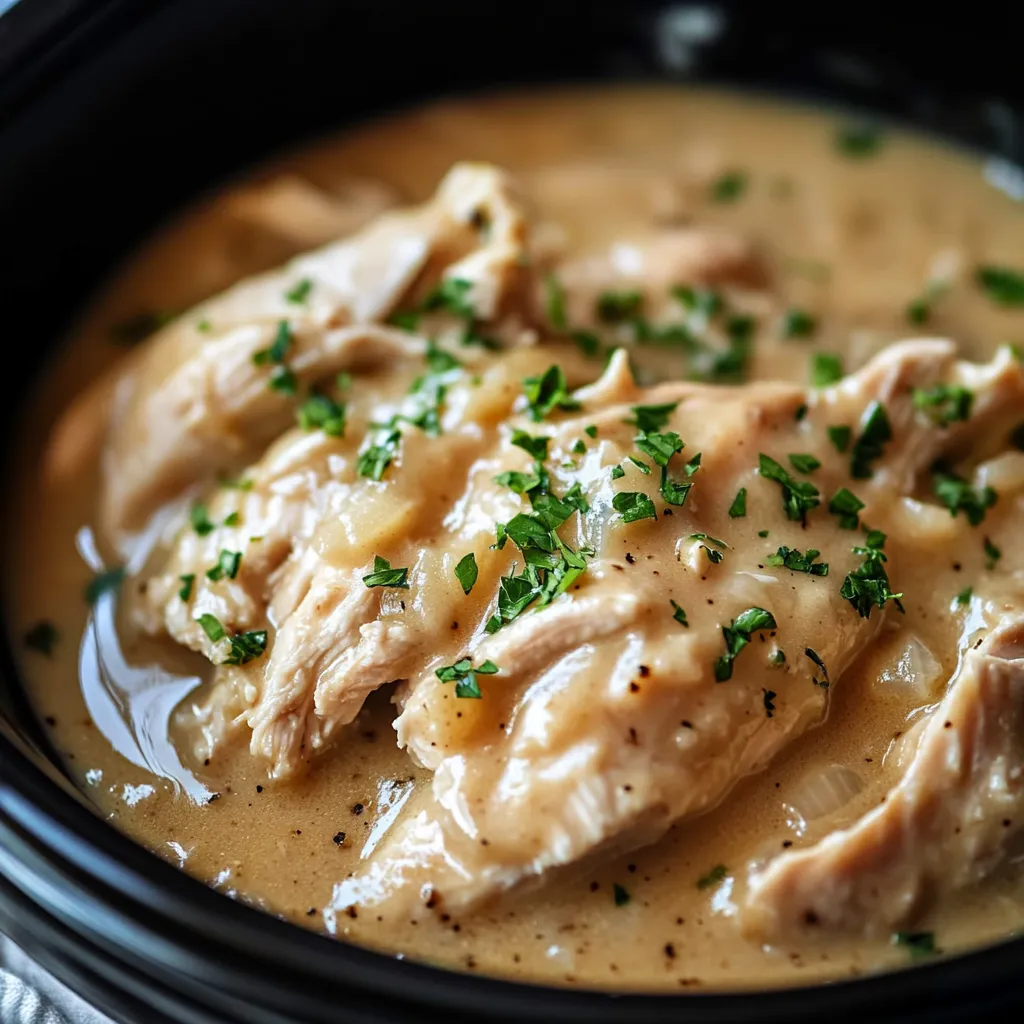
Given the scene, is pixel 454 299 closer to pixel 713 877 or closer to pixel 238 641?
pixel 238 641

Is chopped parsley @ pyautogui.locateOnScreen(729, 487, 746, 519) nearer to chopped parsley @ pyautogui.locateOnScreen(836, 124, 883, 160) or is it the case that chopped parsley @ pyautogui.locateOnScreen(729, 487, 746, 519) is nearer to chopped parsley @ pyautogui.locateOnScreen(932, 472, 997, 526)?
chopped parsley @ pyautogui.locateOnScreen(932, 472, 997, 526)

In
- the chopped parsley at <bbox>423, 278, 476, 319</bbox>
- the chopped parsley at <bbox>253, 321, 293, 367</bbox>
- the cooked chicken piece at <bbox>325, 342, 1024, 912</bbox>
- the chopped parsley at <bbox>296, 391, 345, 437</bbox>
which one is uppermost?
the chopped parsley at <bbox>423, 278, 476, 319</bbox>

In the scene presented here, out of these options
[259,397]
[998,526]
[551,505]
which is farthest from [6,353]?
[998,526]

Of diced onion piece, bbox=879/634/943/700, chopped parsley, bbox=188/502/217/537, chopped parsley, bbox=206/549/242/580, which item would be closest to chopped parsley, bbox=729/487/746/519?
diced onion piece, bbox=879/634/943/700

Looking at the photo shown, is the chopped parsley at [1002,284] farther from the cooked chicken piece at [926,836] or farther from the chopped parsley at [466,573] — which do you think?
the chopped parsley at [466,573]

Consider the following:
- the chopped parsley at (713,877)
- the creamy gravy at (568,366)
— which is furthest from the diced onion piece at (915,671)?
the chopped parsley at (713,877)

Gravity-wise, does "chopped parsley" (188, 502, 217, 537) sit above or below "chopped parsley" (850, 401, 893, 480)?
above
